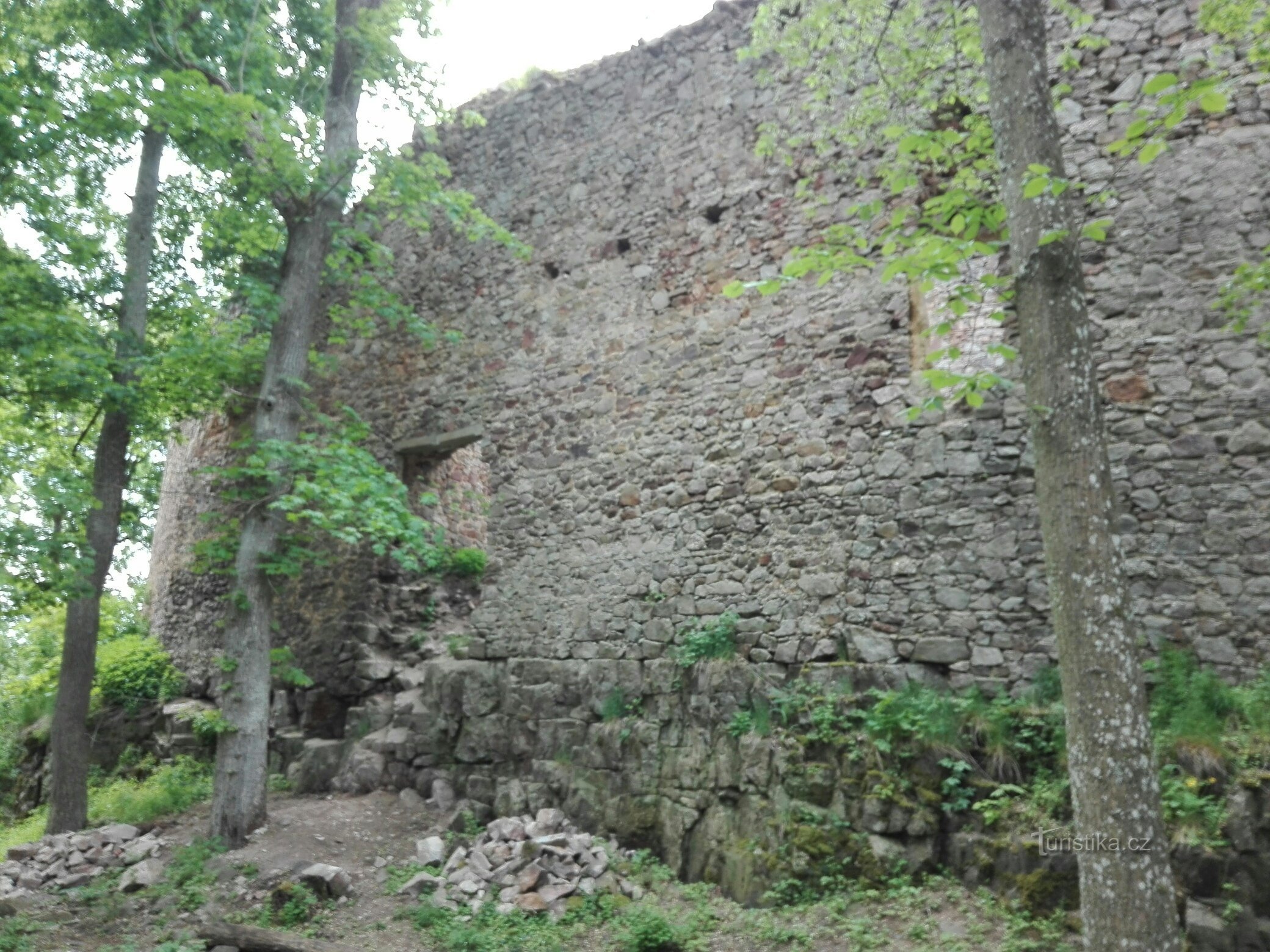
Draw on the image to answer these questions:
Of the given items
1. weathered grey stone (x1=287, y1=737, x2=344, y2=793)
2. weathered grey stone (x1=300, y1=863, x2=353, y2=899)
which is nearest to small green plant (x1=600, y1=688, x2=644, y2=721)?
weathered grey stone (x1=300, y1=863, x2=353, y2=899)

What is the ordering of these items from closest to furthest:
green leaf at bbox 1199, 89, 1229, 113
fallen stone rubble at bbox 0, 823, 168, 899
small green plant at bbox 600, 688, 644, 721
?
1. green leaf at bbox 1199, 89, 1229, 113
2. fallen stone rubble at bbox 0, 823, 168, 899
3. small green plant at bbox 600, 688, 644, 721

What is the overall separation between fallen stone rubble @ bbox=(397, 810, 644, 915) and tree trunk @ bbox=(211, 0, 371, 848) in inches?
69.0

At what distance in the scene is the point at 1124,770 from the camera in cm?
364

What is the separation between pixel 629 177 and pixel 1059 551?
19.7 feet

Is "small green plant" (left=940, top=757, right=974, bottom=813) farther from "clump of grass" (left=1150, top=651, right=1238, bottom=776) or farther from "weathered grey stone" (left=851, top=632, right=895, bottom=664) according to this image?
"clump of grass" (left=1150, top=651, right=1238, bottom=776)

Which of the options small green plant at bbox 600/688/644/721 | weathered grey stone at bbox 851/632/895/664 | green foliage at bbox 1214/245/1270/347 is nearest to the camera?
green foliage at bbox 1214/245/1270/347

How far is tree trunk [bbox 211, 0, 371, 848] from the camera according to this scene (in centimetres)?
767

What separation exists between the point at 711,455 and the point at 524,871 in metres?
3.47

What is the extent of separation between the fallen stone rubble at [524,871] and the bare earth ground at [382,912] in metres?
0.24

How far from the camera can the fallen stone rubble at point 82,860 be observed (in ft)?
23.7

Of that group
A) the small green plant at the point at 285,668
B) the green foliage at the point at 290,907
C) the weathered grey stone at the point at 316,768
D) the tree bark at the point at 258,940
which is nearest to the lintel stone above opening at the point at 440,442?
the small green plant at the point at 285,668

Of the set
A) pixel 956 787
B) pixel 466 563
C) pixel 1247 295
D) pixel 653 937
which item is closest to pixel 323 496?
pixel 466 563

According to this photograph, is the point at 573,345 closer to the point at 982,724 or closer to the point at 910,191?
the point at 910,191

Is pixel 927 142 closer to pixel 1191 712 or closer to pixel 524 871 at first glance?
pixel 1191 712
